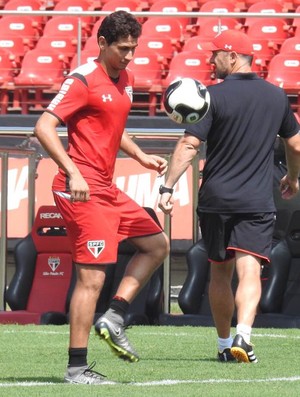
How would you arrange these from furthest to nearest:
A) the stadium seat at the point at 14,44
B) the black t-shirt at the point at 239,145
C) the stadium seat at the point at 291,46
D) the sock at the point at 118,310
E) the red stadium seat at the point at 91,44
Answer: the stadium seat at the point at 14,44
the red stadium seat at the point at 91,44
the stadium seat at the point at 291,46
the black t-shirt at the point at 239,145
the sock at the point at 118,310

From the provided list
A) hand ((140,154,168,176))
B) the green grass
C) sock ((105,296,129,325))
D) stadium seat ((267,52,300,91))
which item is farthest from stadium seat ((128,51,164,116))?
sock ((105,296,129,325))

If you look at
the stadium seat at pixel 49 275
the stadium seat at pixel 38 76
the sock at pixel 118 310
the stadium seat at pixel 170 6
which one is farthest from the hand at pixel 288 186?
the stadium seat at pixel 170 6

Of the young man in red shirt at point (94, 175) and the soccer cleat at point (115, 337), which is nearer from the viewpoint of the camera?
the young man in red shirt at point (94, 175)

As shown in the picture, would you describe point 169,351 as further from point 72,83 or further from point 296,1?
point 296,1

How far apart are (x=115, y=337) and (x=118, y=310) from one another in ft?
0.70

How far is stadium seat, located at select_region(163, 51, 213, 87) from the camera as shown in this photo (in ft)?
54.0

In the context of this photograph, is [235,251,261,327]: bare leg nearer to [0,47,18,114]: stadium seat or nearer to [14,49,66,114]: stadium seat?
[14,49,66,114]: stadium seat

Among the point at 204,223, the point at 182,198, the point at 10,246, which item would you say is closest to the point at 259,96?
the point at 204,223

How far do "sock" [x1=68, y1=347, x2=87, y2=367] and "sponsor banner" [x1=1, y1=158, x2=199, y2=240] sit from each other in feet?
24.0

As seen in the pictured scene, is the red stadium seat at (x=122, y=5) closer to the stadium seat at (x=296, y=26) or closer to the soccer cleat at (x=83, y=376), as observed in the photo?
the stadium seat at (x=296, y=26)

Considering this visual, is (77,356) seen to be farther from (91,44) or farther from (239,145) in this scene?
(91,44)

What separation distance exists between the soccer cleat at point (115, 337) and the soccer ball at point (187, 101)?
1.47 m

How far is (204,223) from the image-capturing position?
7918mm

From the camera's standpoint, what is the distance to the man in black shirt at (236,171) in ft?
25.2
